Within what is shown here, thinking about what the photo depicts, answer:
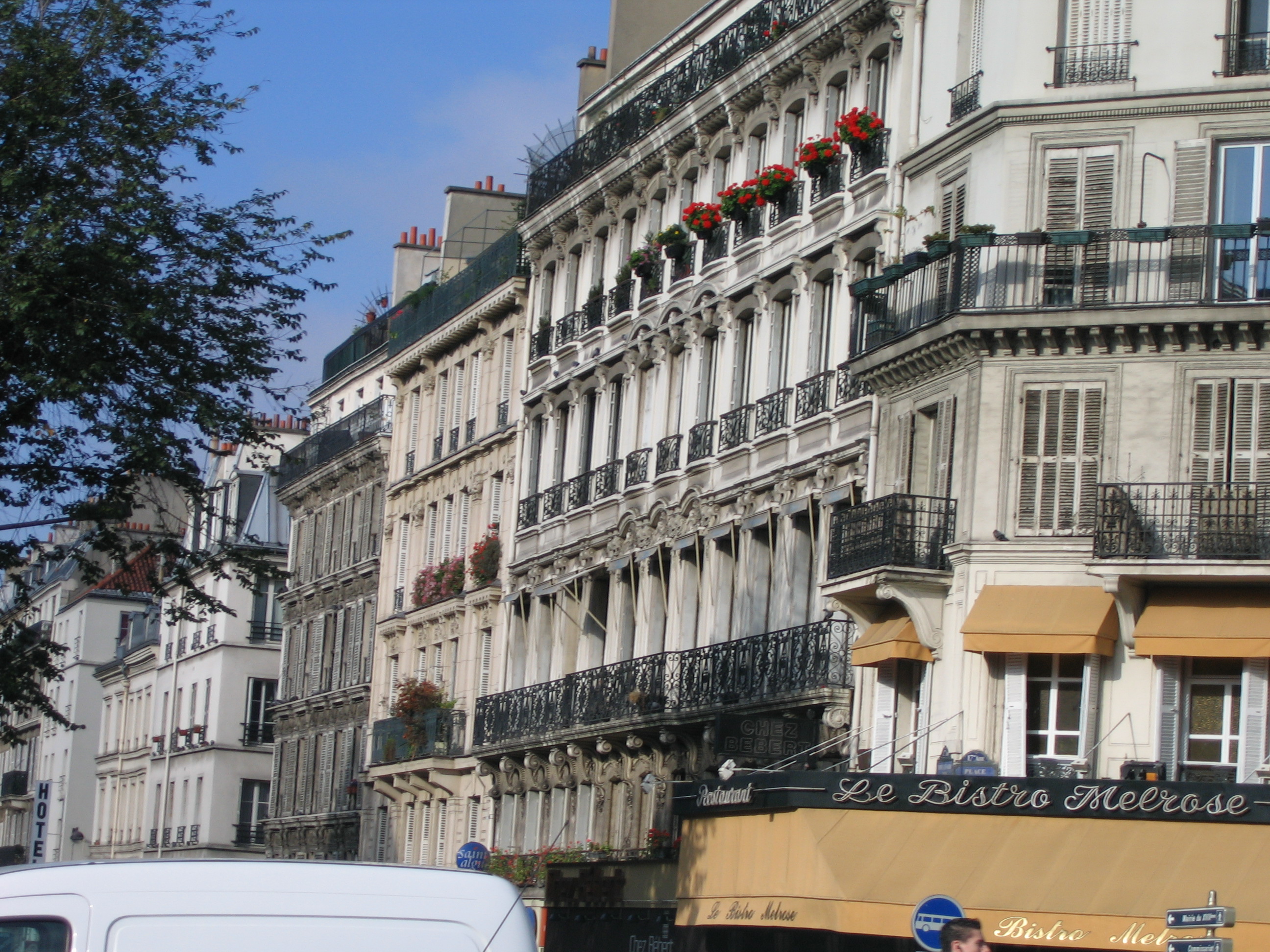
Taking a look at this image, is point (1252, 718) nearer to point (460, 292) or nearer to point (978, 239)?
point (978, 239)

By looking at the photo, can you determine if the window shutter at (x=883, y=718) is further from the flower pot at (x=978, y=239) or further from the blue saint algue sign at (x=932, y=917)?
the blue saint algue sign at (x=932, y=917)

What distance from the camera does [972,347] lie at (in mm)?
29906

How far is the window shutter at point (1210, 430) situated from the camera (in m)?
28.3

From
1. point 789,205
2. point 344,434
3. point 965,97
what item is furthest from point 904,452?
point 344,434

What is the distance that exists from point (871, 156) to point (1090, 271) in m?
5.80

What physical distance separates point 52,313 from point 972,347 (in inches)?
509

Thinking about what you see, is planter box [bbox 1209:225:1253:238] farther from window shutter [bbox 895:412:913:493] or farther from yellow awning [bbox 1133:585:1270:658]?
window shutter [bbox 895:412:913:493]

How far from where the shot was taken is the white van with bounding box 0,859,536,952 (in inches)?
339

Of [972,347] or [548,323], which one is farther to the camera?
[548,323]

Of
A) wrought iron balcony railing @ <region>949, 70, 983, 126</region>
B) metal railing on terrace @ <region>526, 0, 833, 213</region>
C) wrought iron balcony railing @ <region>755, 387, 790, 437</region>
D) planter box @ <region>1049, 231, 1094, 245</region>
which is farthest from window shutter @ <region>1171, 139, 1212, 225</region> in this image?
wrought iron balcony railing @ <region>755, 387, 790, 437</region>

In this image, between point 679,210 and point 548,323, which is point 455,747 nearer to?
point 548,323

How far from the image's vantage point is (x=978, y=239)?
29.7 meters

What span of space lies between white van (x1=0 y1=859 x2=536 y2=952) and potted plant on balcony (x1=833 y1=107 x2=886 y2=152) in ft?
84.9

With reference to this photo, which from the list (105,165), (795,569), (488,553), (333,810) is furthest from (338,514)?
(105,165)
